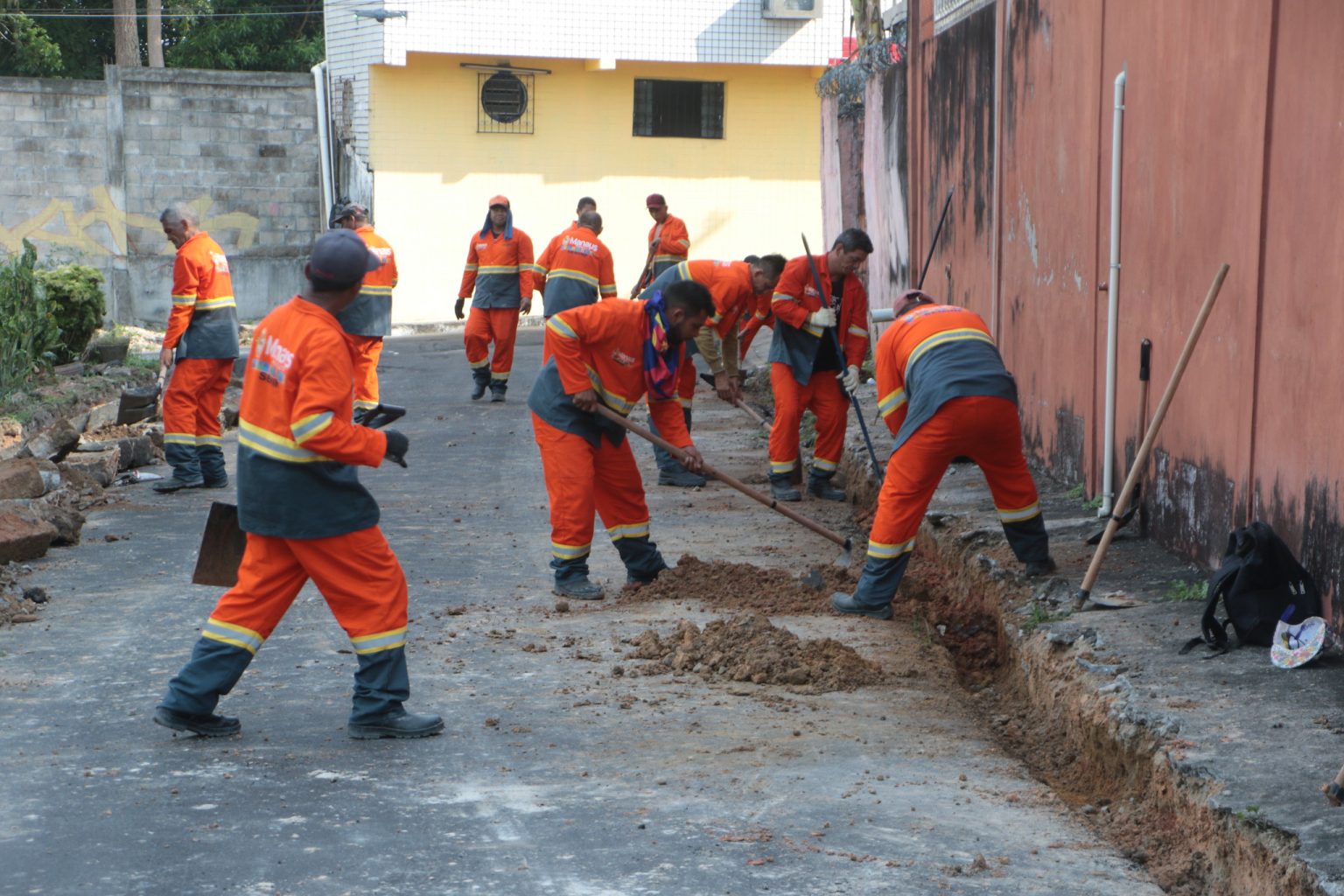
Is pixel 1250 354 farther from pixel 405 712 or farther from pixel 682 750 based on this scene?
pixel 405 712

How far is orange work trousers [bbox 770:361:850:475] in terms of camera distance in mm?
9562

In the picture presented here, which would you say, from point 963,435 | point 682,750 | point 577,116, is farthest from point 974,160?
point 577,116

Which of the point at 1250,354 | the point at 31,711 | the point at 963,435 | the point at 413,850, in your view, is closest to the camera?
the point at 413,850

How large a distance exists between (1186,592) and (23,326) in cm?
1029

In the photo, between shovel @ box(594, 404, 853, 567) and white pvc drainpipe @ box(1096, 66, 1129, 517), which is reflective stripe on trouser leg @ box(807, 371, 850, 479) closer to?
shovel @ box(594, 404, 853, 567)

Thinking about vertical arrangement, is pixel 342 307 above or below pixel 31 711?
above

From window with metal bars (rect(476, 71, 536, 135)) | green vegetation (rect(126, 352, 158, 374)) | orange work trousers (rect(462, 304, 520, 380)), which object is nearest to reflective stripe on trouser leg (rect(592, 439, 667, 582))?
orange work trousers (rect(462, 304, 520, 380))

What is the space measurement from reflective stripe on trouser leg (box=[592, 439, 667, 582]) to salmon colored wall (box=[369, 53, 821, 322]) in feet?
50.5

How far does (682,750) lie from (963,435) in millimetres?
2090

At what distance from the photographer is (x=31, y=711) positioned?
5316 mm

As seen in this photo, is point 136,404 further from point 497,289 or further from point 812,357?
point 812,357

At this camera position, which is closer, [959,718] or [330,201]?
[959,718]

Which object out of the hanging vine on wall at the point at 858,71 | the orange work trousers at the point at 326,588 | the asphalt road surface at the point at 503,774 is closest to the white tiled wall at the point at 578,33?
the hanging vine on wall at the point at 858,71

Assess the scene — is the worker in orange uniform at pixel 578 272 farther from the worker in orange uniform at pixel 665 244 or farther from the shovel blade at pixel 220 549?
the shovel blade at pixel 220 549
